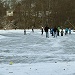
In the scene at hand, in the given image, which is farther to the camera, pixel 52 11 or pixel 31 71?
pixel 52 11

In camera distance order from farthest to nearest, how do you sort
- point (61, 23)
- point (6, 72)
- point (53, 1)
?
point (53, 1)
point (61, 23)
point (6, 72)

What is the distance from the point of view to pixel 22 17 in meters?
96.9

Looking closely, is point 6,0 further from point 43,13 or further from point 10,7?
point 43,13

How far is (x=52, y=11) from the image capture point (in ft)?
299

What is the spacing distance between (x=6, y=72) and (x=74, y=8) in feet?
267

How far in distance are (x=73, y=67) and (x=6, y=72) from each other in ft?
8.29

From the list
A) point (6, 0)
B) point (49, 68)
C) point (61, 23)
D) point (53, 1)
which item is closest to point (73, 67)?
point (49, 68)

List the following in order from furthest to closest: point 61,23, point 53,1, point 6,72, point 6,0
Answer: point 6,0 → point 53,1 → point 61,23 → point 6,72

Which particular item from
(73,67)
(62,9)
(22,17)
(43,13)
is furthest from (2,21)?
(73,67)

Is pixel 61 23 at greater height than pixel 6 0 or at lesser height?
lesser

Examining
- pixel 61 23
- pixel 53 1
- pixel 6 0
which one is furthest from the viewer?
pixel 6 0

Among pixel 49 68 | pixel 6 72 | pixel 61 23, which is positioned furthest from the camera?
pixel 61 23

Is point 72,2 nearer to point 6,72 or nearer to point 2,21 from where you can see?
point 2,21

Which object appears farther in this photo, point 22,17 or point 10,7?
point 10,7
